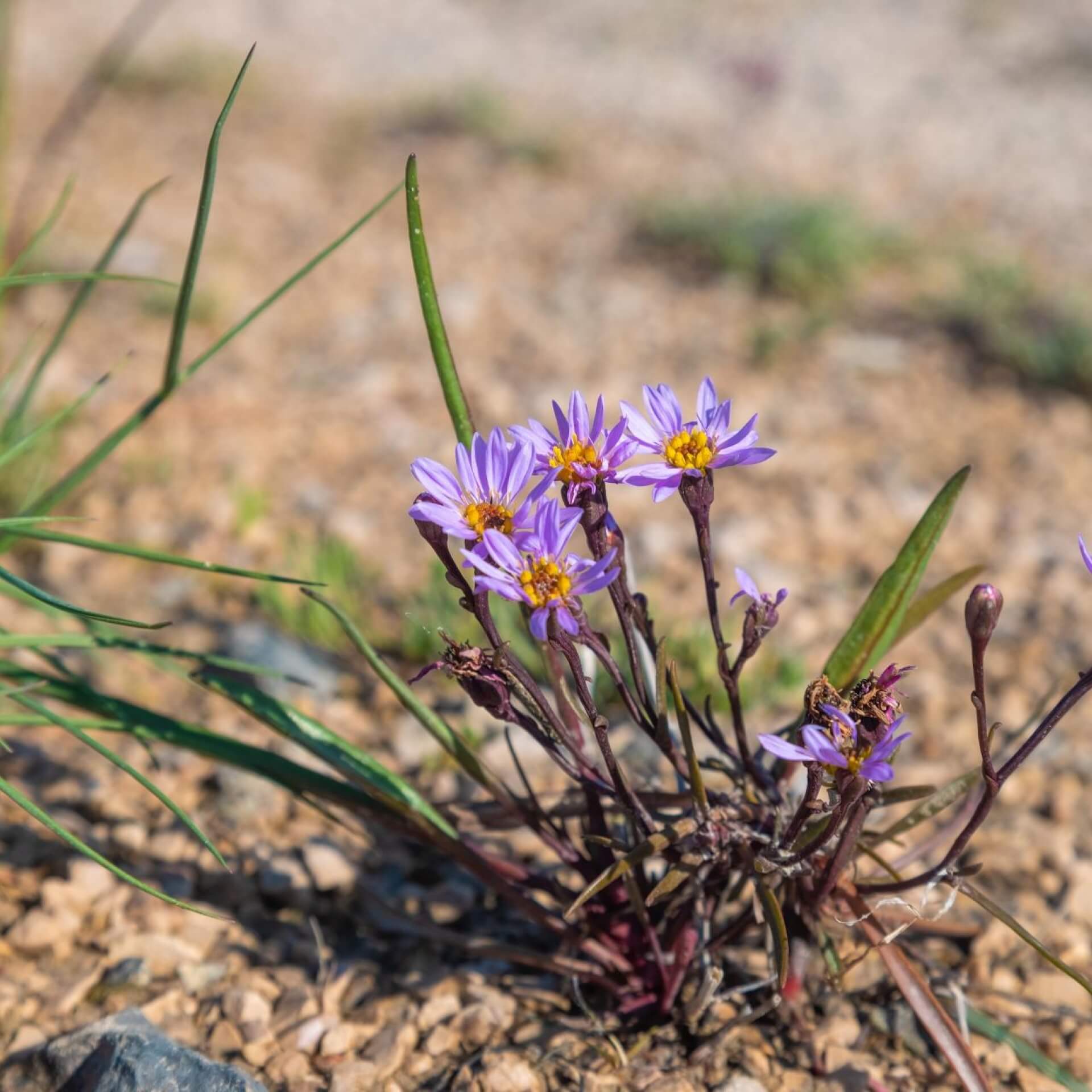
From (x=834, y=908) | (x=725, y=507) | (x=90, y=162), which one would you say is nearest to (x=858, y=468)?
(x=725, y=507)

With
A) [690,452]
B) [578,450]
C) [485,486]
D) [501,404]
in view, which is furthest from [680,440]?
[501,404]

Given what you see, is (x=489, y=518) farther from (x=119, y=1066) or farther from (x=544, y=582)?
(x=119, y=1066)

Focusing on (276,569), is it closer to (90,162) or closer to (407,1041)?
(407,1041)

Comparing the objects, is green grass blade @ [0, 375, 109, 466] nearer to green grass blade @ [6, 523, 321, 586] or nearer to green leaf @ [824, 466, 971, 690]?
green grass blade @ [6, 523, 321, 586]

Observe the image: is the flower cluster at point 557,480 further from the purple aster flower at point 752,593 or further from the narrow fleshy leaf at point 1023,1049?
the narrow fleshy leaf at point 1023,1049

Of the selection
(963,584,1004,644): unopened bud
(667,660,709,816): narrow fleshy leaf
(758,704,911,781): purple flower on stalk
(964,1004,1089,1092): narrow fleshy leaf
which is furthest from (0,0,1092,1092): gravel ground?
(963,584,1004,644): unopened bud

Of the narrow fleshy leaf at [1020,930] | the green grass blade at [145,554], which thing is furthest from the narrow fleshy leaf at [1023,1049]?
the green grass blade at [145,554]
